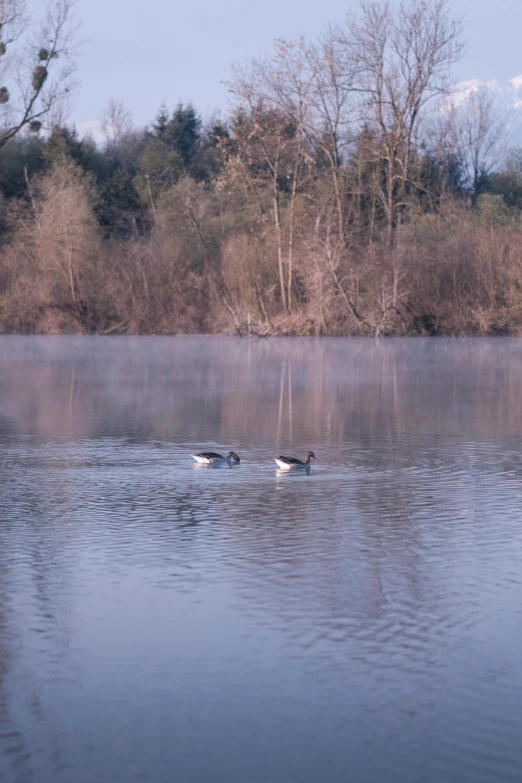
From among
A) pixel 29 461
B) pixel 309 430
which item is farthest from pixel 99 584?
pixel 309 430

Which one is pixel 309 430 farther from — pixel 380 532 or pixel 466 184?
pixel 466 184

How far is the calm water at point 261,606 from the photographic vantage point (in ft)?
16.5

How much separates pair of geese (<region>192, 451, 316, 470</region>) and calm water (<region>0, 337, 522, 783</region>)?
6.2 inches

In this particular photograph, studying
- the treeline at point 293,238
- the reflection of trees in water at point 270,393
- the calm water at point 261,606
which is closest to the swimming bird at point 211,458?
the calm water at point 261,606

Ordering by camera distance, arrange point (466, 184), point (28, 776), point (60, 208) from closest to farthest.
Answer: point (28, 776)
point (60, 208)
point (466, 184)

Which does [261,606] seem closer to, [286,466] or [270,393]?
[286,466]

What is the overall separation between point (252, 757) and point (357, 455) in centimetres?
880

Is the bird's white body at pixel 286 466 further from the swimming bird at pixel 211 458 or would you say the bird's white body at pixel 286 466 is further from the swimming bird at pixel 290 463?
the swimming bird at pixel 211 458

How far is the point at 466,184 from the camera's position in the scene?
6550 cm

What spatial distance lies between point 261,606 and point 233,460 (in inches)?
225

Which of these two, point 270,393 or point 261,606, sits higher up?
point 270,393

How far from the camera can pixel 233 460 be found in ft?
41.7

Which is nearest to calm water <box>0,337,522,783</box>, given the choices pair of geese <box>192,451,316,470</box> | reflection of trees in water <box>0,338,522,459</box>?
pair of geese <box>192,451,316,470</box>

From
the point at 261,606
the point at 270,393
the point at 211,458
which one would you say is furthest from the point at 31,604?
the point at 270,393
